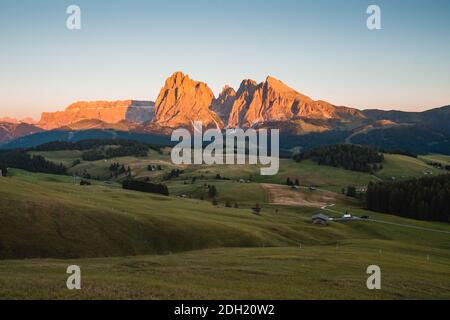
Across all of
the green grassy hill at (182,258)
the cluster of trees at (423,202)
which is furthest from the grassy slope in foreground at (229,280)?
the cluster of trees at (423,202)

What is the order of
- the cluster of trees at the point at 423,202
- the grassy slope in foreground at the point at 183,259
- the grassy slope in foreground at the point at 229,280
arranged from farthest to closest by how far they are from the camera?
1. the cluster of trees at the point at 423,202
2. the grassy slope in foreground at the point at 183,259
3. the grassy slope in foreground at the point at 229,280

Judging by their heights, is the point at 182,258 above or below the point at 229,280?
below

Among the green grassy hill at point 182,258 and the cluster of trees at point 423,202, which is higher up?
the green grassy hill at point 182,258

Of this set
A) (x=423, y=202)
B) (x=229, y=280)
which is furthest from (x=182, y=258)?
(x=423, y=202)

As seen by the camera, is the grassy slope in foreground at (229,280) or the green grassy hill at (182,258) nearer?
the grassy slope in foreground at (229,280)

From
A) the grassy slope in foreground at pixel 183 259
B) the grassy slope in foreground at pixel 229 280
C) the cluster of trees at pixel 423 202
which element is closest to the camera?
the grassy slope in foreground at pixel 229 280

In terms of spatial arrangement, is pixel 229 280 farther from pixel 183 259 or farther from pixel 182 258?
pixel 182 258

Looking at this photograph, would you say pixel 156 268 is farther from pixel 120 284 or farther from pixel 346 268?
pixel 346 268

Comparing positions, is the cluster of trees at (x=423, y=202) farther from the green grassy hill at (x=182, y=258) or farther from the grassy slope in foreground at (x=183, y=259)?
the grassy slope in foreground at (x=183, y=259)

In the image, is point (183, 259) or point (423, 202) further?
point (423, 202)

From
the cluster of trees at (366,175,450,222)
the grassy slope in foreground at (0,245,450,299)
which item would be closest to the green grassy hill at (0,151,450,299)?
the grassy slope in foreground at (0,245,450,299)

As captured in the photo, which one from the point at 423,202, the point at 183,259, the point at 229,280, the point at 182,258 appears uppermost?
the point at 229,280
